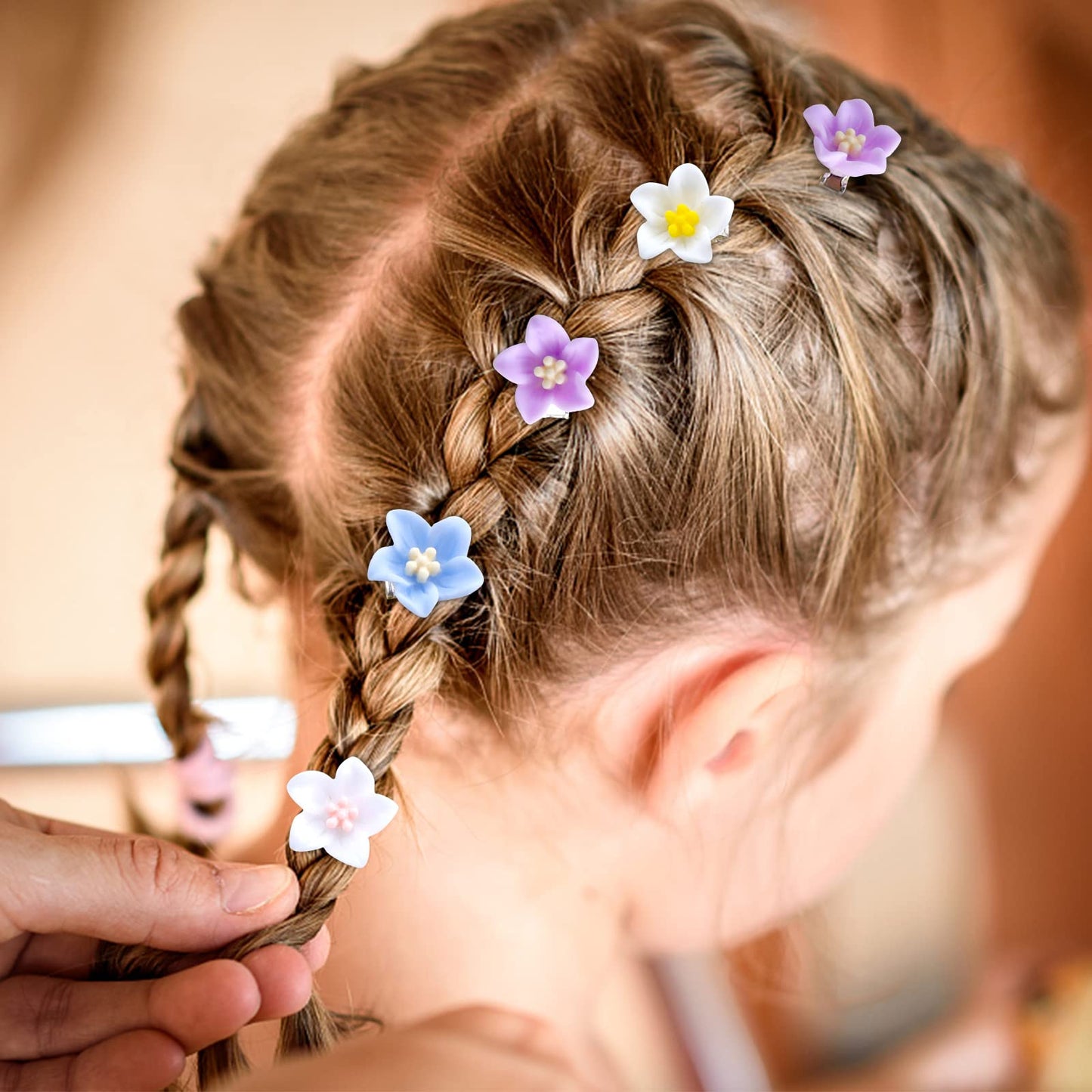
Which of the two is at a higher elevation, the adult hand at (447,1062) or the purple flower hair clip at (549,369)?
the purple flower hair clip at (549,369)

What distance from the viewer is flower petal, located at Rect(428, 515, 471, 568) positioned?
54cm

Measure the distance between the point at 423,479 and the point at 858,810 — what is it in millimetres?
506

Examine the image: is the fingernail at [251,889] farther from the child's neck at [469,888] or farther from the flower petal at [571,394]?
the flower petal at [571,394]

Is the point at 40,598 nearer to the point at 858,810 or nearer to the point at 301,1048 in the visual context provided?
the point at 301,1048

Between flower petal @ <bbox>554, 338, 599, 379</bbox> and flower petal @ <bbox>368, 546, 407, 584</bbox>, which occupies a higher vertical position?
flower petal @ <bbox>554, 338, 599, 379</bbox>

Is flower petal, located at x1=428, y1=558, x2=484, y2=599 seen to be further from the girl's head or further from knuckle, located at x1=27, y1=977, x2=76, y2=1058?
knuckle, located at x1=27, y1=977, x2=76, y2=1058

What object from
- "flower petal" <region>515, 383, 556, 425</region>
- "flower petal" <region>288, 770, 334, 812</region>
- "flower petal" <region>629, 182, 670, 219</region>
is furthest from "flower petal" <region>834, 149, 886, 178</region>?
"flower petal" <region>288, 770, 334, 812</region>

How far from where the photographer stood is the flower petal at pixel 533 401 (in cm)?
54

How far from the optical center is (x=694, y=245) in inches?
21.5

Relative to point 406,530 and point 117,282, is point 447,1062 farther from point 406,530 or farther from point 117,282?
point 117,282

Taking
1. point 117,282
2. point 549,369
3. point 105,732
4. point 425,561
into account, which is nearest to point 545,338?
point 549,369

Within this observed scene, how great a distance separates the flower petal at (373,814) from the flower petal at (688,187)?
12.9 inches

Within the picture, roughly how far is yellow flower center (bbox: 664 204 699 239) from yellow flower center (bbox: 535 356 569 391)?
87mm

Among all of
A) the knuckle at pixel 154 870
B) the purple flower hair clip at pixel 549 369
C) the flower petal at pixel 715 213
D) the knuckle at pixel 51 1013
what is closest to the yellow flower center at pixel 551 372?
the purple flower hair clip at pixel 549 369
